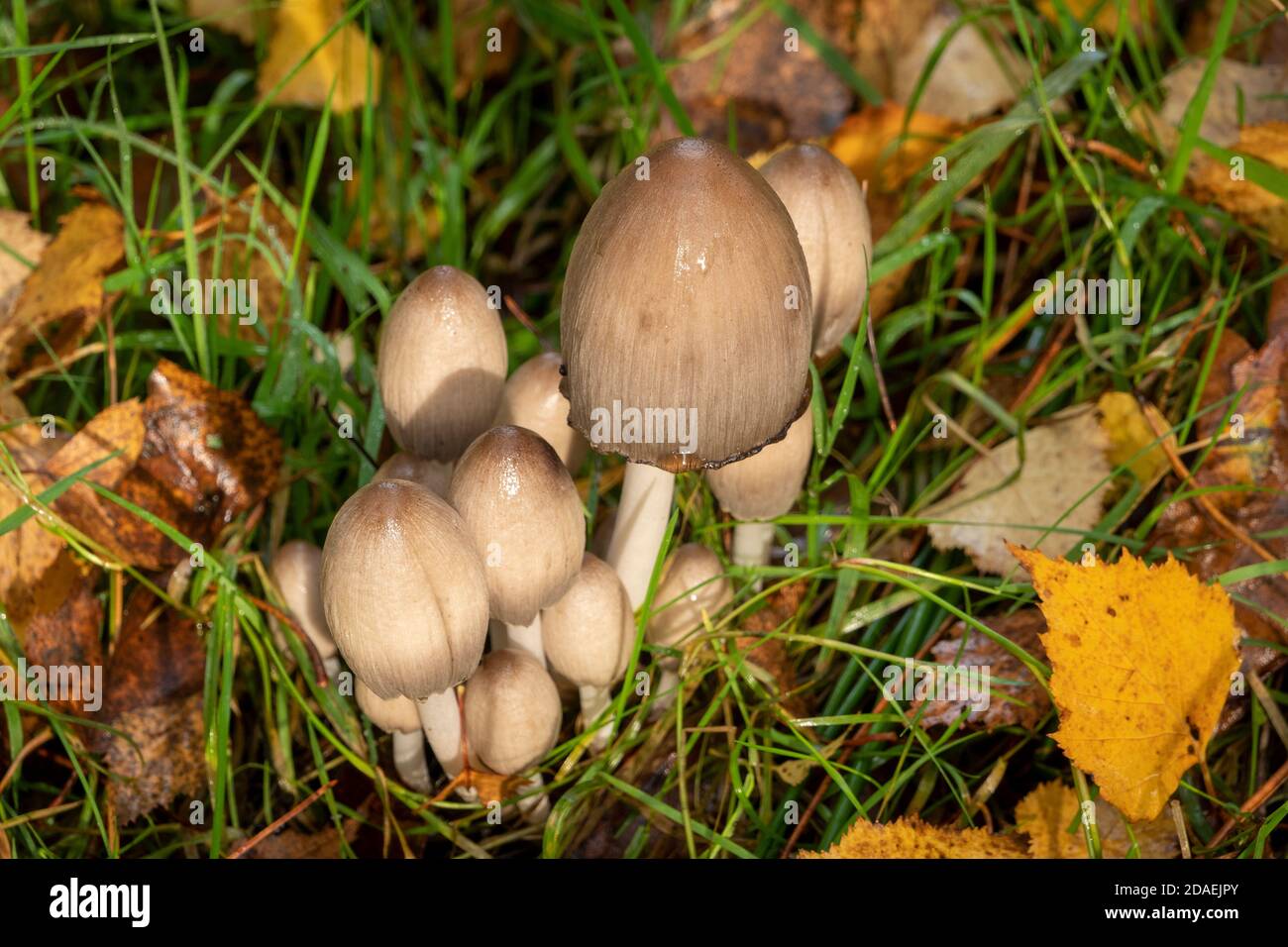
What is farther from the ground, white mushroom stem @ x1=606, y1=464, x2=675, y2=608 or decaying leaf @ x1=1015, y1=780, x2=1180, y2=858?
white mushroom stem @ x1=606, y1=464, x2=675, y2=608

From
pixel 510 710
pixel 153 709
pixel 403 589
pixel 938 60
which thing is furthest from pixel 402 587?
pixel 938 60

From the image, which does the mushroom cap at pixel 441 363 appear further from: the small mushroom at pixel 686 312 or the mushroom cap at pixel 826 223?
the mushroom cap at pixel 826 223

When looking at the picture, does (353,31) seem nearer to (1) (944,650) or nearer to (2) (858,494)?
(2) (858,494)

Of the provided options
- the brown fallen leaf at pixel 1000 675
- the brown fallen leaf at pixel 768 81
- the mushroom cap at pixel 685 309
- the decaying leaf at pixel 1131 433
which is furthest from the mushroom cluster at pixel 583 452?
the brown fallen leaf at pixel 768 81

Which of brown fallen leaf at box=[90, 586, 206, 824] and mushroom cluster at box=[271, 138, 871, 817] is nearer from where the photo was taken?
mushroom cluster at box=[271, 138, 871, 817]

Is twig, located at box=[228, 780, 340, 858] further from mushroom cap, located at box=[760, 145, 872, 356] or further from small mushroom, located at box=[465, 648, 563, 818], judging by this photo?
mushroom cap, located at box=[760, 145, 872, 356]

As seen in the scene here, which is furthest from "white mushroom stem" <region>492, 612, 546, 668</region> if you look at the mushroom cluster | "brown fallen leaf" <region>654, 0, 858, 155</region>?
"brown fallen leaf" <region>654, 0, 858, 155</region>

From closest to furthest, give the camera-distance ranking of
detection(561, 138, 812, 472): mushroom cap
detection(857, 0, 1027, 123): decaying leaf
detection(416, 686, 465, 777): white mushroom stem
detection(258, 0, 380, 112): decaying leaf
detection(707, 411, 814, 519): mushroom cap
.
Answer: detection(561, 138, 812, 472): mushroom cap, detection(416, 686, 465, 777): white mushroom stem, detection(707, 411, 814, 519): mushroom cap, detection(258, 0, 380, 112): decaying leaf, detection(857, 0, 1027, 123): decaying leaf
